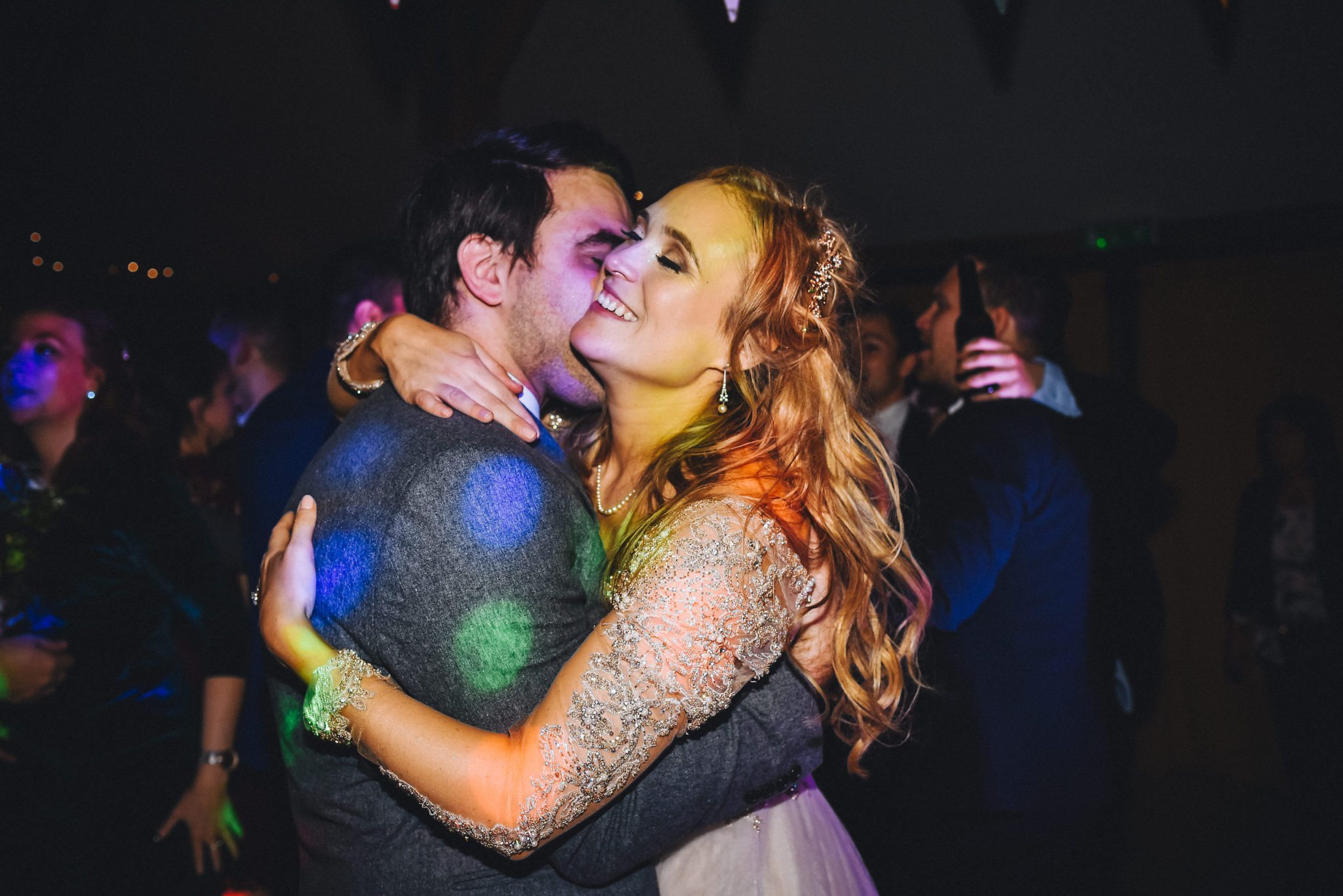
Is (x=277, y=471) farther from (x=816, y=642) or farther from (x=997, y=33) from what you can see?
(x=997, y=33)

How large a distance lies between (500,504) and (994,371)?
1.83 metres

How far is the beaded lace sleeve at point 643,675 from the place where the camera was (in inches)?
42.3

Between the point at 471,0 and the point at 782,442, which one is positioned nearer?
the point at 782,442

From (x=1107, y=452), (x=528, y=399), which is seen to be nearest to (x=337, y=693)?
(x=528, y=399)

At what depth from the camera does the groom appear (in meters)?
1.14

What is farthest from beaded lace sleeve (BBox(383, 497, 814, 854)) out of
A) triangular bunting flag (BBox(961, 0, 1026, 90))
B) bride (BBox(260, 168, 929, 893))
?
triangular bunting flag (BBox(961, 0, 1026, 90))

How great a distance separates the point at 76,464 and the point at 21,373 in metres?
0.28

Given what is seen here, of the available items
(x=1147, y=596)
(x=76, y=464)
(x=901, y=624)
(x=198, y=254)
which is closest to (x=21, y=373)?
(x=76, y=464)

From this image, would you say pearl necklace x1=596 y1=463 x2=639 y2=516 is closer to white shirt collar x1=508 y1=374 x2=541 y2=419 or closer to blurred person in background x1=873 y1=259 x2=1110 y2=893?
white shirt collar x1=508 y1=374 x2=541 y2=419

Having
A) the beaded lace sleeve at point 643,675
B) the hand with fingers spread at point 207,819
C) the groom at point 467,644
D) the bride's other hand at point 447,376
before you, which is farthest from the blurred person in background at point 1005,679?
the hand with fingers spread at point 207,819

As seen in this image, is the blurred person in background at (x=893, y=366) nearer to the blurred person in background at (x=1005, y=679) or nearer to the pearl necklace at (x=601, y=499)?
the blurred person in background at (x=1005, y=679)

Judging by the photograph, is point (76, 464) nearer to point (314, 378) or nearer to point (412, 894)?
point (314, 378)

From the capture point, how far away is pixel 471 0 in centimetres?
485

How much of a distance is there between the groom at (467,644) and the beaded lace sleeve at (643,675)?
0.08m
